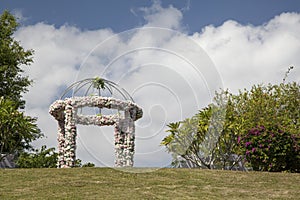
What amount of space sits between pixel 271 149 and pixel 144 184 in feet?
28.5

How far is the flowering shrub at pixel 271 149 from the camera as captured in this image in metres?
20.5

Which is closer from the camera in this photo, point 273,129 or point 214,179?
point 214,179

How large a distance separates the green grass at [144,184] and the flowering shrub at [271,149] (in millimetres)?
3932

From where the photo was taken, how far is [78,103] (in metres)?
17.8

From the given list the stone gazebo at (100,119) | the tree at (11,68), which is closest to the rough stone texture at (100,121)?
the stone gazebo at (100,119)

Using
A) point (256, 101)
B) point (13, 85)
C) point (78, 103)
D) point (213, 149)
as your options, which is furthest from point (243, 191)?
point (13, 85)

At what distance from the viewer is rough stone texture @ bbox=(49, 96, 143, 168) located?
698 inches

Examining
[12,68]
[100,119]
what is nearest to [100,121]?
[100,119]

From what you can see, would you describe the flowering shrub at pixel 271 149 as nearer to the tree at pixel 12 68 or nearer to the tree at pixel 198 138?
the tree at pixel 198 138

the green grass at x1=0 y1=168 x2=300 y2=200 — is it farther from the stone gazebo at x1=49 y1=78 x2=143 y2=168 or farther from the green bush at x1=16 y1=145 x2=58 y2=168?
the green bush at x1=16 y1=145 x2=58 y2=168

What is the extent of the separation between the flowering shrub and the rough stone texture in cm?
612

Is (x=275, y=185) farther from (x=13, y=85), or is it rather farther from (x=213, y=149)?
(x=13, y=85)

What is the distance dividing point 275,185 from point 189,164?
30.6 ft

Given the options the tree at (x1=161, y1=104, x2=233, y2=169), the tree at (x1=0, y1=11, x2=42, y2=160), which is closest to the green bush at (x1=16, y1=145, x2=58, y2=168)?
the tree at (x1=0, y1=11, x2=42, y2=160)
